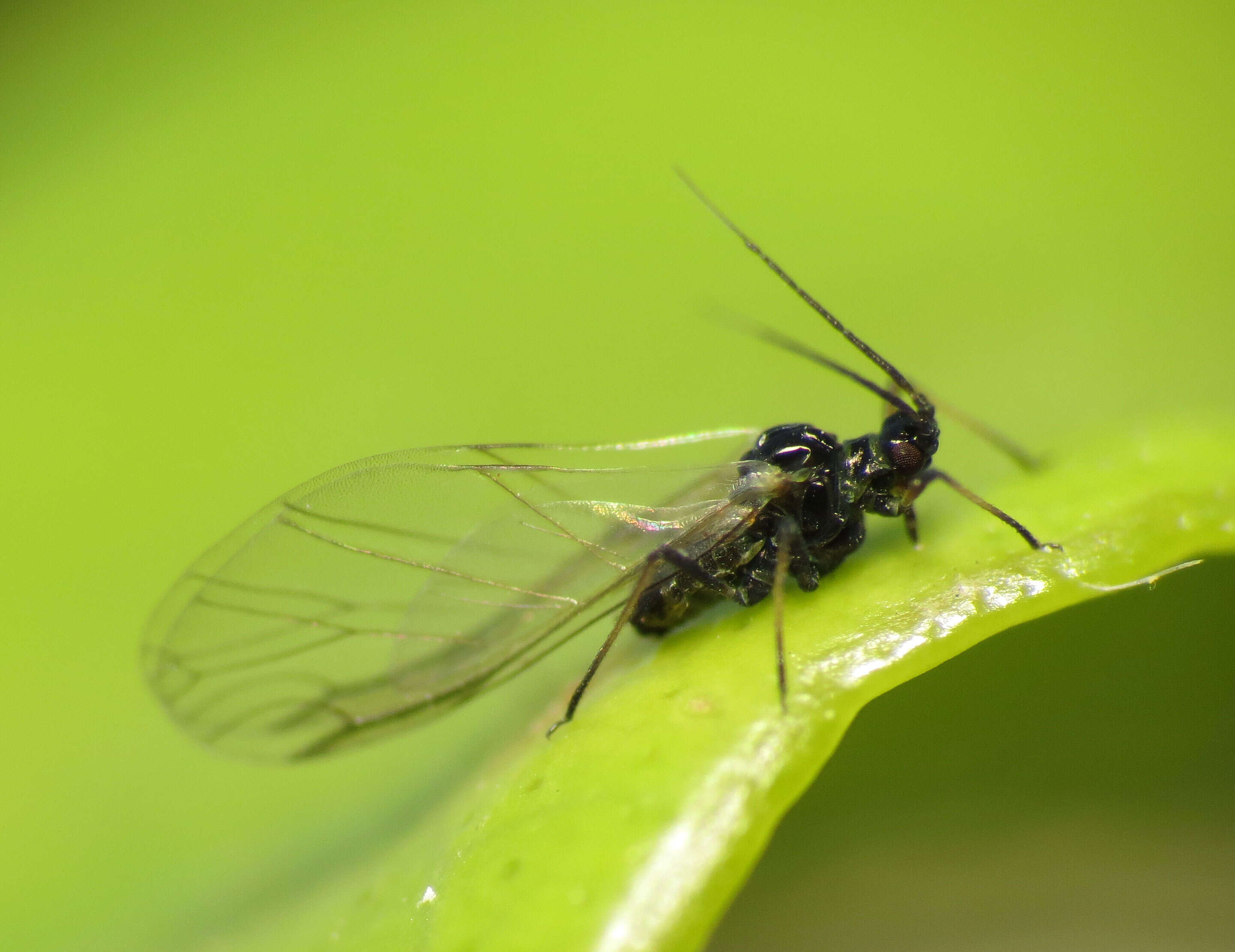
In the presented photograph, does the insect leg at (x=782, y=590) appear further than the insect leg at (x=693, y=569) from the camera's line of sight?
No

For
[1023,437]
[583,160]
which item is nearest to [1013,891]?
[1023,437]

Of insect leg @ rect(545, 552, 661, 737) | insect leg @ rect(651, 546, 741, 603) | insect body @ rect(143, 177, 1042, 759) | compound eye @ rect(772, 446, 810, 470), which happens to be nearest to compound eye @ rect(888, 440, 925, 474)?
insect body @ rect(143, 177, 1042, 759)

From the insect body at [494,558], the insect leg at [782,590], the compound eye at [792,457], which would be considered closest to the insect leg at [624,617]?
the insect body at [494,558]

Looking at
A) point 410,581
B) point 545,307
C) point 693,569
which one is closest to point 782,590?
point 693,569

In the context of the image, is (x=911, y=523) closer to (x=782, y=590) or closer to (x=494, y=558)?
(x=782, y=590)

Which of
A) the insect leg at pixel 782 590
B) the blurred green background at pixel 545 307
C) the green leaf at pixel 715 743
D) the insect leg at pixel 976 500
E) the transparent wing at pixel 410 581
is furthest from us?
the transparent wing at pixel 410 581

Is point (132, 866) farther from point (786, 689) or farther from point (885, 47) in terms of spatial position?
point (885, 47)

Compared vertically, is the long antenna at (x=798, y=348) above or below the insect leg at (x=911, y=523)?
above

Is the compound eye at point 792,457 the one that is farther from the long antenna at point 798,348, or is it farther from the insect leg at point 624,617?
the insect leg at point 624,617
